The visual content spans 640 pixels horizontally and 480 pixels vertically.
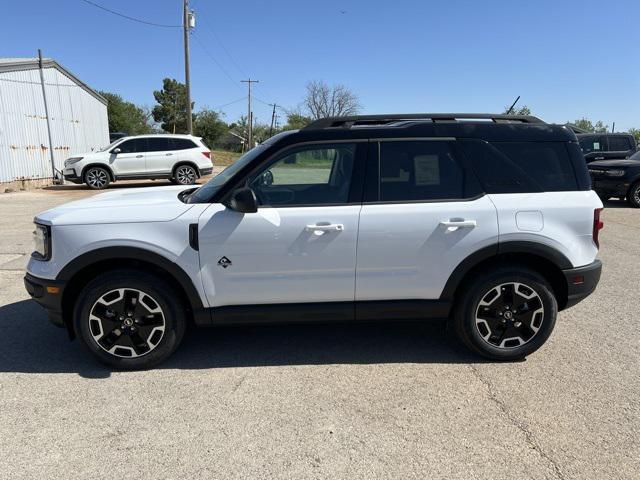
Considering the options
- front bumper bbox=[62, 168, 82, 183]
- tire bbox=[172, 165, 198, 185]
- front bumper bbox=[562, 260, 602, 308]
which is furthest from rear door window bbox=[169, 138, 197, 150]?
front bumper bbox=[562, 260, 602, 308]

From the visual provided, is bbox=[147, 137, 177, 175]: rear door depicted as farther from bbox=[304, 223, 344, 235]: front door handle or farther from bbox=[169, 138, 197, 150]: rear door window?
bbox=[304, 223, 344, 235]: front door handle

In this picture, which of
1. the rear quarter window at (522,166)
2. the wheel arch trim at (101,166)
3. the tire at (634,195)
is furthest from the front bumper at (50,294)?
the wheel arch trim at (101,166)

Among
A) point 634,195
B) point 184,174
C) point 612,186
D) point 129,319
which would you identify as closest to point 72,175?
point 184,174

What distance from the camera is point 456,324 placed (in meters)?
3.80

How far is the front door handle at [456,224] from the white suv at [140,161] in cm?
1509

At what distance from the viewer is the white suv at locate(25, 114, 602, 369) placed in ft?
11.4

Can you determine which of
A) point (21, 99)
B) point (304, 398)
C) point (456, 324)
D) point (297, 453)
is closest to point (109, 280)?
point (304, 398)

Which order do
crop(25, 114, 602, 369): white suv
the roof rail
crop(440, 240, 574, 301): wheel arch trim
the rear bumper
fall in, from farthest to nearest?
the rear bumper, the roof rail, crop(440, 240, 574, 301): wheel arch trim, crop(25, 114, 602, 369): white suv

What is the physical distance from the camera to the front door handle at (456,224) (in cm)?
355

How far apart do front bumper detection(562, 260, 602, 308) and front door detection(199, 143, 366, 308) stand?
67.1 inches

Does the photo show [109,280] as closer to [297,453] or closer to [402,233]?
[297,453]

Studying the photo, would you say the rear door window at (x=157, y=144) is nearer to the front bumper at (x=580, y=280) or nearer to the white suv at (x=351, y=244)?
the white suv at (x=351, y=244)

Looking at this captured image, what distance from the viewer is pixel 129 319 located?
359 cm

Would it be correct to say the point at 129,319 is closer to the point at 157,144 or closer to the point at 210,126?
the point at 157,144
